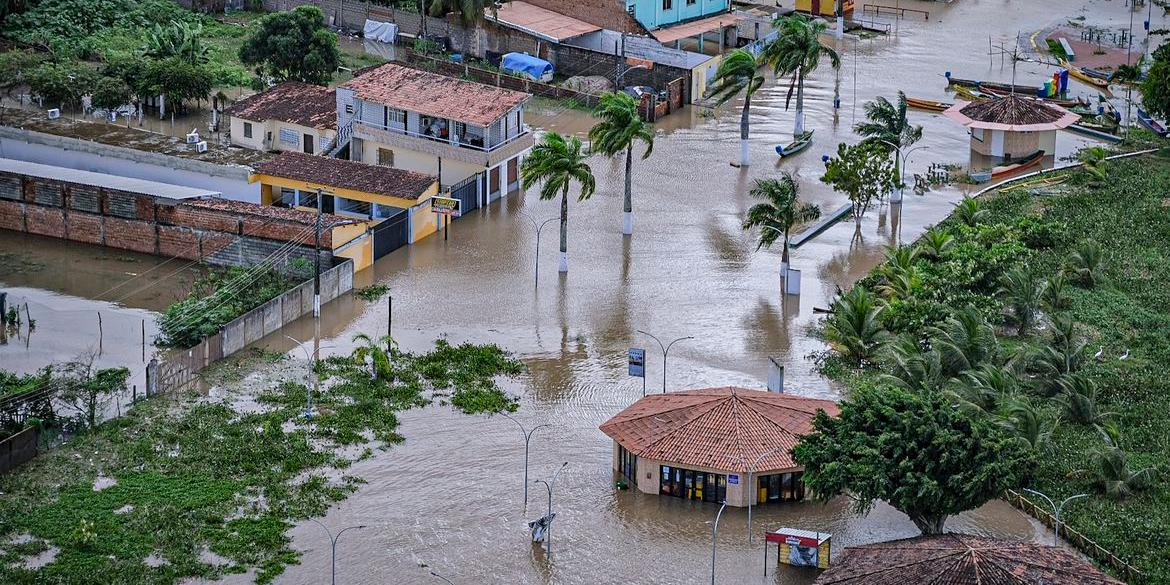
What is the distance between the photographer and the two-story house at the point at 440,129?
8844 cm

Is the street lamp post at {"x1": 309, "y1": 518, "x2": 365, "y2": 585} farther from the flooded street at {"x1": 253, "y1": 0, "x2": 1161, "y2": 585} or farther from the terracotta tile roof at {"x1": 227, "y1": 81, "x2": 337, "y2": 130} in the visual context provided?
the terracotta tile roof at {"x1": 227, "y1": 81, "x2": 337, "y2": 130}

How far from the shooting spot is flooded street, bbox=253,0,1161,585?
55812mm

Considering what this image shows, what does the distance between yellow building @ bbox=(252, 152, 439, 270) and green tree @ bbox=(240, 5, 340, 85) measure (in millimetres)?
14562

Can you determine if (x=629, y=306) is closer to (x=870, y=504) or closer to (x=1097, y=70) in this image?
(x=870, y=504)

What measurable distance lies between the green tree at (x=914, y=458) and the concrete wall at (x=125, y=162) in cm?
3952

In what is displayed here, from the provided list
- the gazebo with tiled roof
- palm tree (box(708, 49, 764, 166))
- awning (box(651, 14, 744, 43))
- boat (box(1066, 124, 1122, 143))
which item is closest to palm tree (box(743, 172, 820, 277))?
palm tree (box(708, 49, 764, 166))

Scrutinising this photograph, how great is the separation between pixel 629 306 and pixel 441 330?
833cm

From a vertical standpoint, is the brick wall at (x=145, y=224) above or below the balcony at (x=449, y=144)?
below

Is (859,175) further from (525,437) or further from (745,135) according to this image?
(525,437)

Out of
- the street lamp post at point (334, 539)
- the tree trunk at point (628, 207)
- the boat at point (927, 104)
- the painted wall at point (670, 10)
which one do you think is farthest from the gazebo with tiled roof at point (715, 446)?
the painted wall at point (670, 10)

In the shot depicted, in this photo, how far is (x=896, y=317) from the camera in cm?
7188

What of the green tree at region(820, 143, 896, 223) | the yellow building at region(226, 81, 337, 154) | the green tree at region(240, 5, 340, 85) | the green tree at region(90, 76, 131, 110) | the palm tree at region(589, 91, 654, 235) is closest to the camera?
the palm tree at region(589, 91, 654, 235)

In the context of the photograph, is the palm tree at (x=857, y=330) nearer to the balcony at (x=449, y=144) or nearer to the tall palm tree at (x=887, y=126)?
the tall palm tree at (x=887, y=126)

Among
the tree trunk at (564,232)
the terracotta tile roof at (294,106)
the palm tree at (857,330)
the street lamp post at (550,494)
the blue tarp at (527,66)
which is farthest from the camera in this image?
the blue tarp at (527,66)
